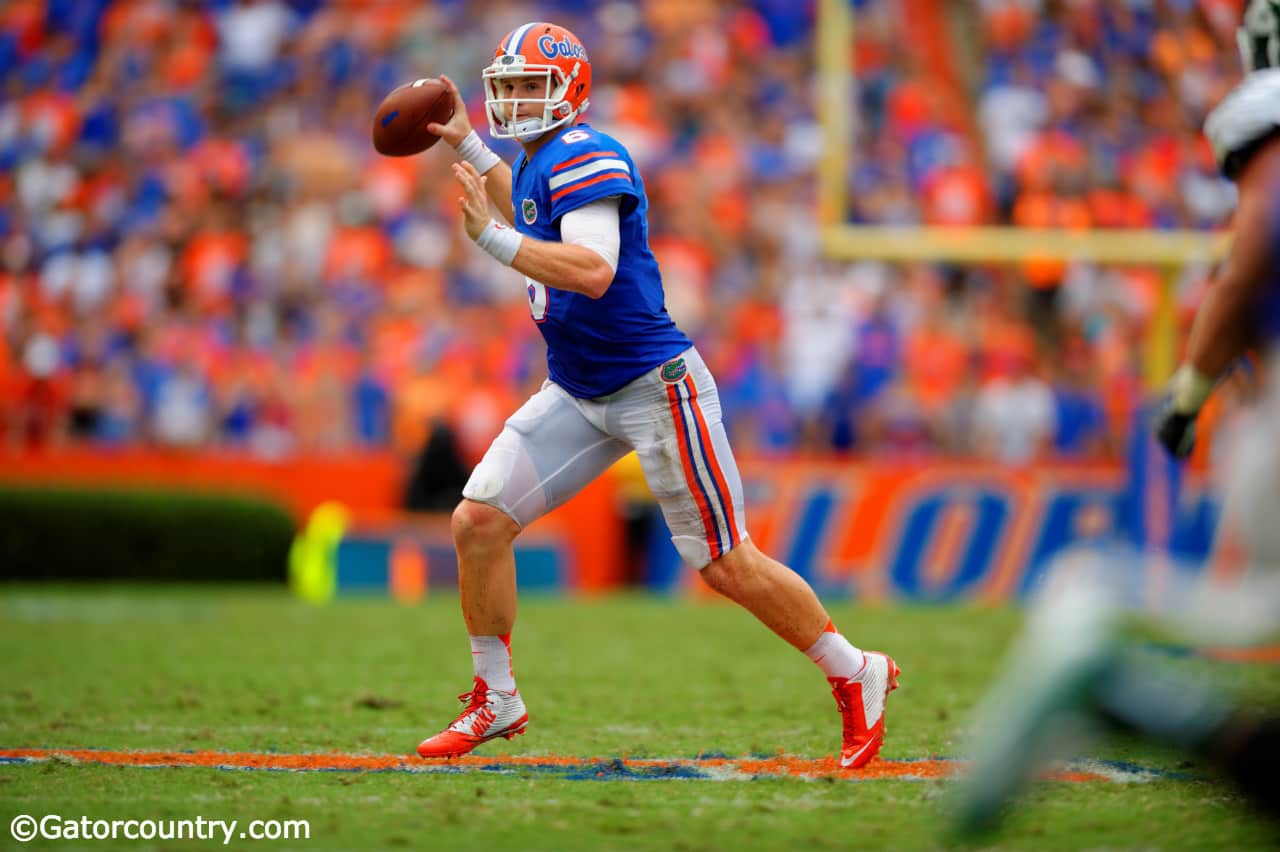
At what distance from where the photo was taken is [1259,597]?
2723 millimetres

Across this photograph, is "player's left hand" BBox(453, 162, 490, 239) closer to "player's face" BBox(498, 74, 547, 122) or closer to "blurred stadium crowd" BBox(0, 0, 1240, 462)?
"player's face" BBox(498, 74, 547, 122)

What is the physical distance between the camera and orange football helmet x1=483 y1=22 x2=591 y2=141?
4.59 metres

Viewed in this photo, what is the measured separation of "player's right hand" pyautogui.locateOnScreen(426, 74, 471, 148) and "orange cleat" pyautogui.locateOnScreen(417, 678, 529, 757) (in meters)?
1.61

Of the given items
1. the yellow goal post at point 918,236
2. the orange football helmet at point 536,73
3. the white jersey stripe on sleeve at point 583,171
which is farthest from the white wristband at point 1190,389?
the yellow goal post at point 918,236

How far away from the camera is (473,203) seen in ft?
13.8

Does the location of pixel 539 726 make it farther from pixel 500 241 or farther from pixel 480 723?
pixel 500 241

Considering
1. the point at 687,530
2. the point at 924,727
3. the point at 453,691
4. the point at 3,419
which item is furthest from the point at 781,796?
the point at 3,419

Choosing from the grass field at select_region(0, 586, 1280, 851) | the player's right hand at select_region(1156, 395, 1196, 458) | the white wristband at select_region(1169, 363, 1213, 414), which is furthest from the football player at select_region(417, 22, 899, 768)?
the white wristband at select_region(1169, 363, 1213, 414)

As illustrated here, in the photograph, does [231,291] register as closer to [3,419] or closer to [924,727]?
[3,419]

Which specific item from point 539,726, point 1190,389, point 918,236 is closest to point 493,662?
point 539,726

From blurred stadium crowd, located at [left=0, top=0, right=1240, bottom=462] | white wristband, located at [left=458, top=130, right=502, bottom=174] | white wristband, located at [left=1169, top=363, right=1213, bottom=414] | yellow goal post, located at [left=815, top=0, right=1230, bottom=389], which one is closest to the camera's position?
white wristband, located at [left=1169, top=363, right=1213, bottom=414]

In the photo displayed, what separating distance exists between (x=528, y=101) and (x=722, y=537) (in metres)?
1.38

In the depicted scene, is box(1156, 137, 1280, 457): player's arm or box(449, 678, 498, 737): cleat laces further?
box(449, 678, 498, 737): cleat laces

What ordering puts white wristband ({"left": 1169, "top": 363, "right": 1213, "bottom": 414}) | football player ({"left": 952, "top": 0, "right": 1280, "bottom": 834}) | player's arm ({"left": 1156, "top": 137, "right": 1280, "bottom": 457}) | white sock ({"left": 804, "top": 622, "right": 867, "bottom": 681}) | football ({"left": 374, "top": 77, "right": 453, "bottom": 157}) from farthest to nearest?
football ({"left": 374, "top": 77, "right": 453, "bottom": 157}), white sock ({"left": 804, "top": 622, "right": 867, "bottom": 681}), white wristband ({"left": 1169, "top": 363, "right": 1213, "bottom": 414}), player's arm ({"left": 1156, "top": 137, "right": 1280, "bottom": 457}), football player ({"left": 952, "top": 0, "right": 1280, "bottom": 834})
